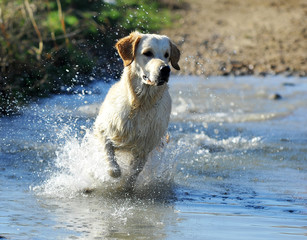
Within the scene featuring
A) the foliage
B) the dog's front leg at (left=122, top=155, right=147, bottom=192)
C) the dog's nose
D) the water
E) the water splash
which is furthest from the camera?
the foliage

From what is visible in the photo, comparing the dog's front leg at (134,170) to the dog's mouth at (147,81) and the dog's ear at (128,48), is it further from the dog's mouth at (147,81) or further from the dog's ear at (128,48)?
the dog's ear at (128,48)

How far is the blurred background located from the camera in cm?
1099

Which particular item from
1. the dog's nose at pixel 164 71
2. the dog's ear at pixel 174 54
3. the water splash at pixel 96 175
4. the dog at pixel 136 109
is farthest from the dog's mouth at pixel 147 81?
the water splash at pixel 96 175

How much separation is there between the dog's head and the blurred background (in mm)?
3662

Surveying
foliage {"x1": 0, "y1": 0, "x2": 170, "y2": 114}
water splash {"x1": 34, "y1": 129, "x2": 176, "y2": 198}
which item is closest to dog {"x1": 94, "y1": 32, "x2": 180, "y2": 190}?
water splash {"x1": 34, "y1": 129, "x2": 176, "y2": 198}

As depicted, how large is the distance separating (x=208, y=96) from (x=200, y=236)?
329 inches

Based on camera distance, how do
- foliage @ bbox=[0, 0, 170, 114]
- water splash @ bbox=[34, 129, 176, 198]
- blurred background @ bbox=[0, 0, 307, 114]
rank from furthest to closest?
blurred background @ bbox=[0, 0, 307, 114] < foliage @ bbox=[0, 0, 170, 114] < water splash @ bbox=[34, 129, 176, 198]

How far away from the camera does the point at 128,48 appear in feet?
22.0

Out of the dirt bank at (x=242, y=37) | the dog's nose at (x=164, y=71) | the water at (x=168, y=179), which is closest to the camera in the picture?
the water at (x=168, y=179)

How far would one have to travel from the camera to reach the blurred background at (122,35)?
1099 centimetres

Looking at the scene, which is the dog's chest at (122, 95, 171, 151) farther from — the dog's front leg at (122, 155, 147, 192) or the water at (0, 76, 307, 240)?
the water at (0, 76, 307, 240)

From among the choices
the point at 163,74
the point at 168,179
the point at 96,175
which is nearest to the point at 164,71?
the point at 163,74

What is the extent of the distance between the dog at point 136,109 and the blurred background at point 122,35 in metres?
3.46

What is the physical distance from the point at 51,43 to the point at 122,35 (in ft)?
7.84
